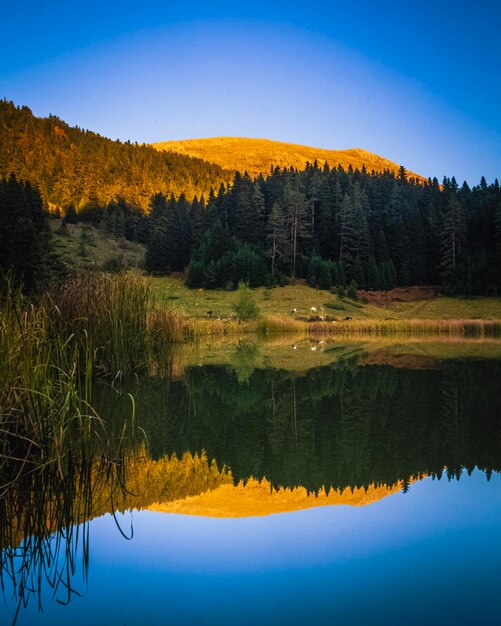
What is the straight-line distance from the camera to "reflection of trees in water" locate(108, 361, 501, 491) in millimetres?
4758

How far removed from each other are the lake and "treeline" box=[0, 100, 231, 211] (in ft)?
273

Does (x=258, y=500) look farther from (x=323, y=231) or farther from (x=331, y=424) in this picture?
(x=323, y=231)

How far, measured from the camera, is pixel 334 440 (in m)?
5.64

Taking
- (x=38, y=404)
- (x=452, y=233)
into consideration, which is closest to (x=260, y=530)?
(x=38, y=404)

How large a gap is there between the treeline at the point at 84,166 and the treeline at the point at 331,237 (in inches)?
997

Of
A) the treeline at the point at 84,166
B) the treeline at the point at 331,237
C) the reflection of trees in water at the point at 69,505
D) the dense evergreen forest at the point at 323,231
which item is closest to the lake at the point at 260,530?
the reflection of trees in water at the point at 69,505

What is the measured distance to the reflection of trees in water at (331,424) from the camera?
15.6ft

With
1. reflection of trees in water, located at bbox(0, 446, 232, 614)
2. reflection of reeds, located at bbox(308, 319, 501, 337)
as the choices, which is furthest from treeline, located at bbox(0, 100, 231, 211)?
reflection of trees in water, located at bbox(0, 446, 232, 614)

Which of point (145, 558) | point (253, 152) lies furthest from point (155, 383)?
point (253, 152)

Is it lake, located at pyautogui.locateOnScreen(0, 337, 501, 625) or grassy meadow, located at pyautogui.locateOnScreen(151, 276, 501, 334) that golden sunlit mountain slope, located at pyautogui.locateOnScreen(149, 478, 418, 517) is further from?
grassy meadow, located at pyautogui.locateOnScreen(151, 276, 501, 334)

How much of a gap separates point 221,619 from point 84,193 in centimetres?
9619

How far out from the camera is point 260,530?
3428 mm

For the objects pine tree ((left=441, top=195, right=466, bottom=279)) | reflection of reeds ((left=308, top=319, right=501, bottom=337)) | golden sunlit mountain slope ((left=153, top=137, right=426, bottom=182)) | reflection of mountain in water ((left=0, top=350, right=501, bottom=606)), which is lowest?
reflection of reeds ((left=308, top=319, right=501, bottom=337))

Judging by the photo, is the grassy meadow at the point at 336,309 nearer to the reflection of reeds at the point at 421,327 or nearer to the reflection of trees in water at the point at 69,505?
the reflection of reeds at the point at 421,327
